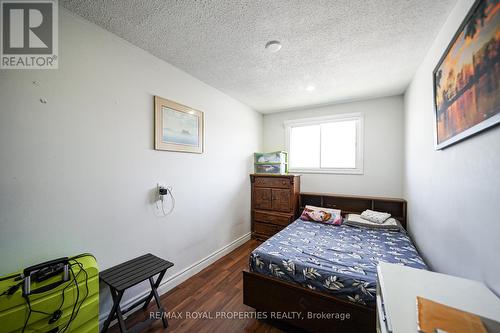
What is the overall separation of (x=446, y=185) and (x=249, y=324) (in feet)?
6.47

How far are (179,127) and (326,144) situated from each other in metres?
2.62

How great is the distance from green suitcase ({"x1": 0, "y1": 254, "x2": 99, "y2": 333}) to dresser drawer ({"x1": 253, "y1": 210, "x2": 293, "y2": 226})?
8.25 ft

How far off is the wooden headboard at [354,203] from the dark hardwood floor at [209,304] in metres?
1.70

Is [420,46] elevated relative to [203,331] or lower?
elevated

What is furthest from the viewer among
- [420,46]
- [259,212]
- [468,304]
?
[259,212]

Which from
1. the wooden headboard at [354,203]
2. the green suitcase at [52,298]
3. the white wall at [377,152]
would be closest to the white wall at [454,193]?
the wooden headboard at [354,203]

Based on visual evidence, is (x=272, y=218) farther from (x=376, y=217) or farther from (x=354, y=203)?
(x=376, y=217)

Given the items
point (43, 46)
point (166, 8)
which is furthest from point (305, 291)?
point (43, 46)

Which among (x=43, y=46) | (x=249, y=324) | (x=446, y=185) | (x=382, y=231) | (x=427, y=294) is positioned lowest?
(x=249, y=324)

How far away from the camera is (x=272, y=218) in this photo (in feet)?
11.0

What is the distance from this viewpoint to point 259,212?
3490 millimetres

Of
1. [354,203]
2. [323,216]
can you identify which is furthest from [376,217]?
[323,216]

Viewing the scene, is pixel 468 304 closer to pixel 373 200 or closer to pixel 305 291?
pixel 305 291

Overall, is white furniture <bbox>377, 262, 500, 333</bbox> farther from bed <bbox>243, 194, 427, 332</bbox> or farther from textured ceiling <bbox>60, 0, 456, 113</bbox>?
textured ceiling <bbox>60, 0, 456, 113</bbox>
